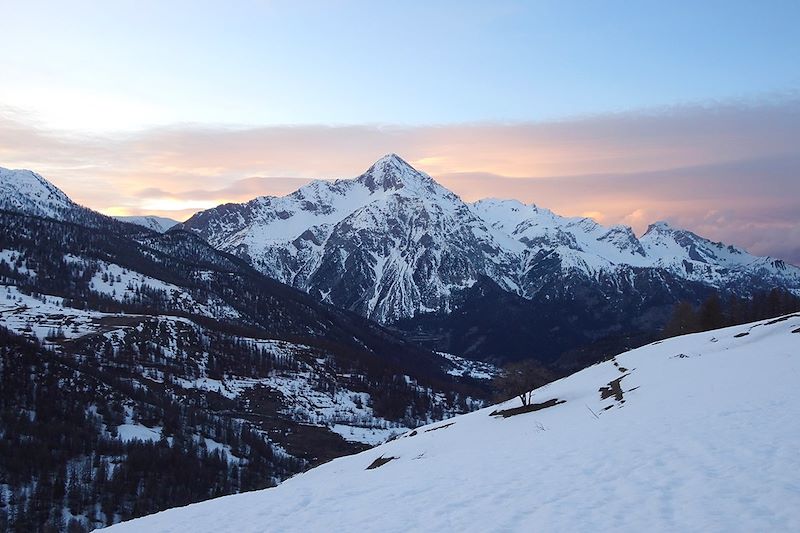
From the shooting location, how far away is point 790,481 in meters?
16.7

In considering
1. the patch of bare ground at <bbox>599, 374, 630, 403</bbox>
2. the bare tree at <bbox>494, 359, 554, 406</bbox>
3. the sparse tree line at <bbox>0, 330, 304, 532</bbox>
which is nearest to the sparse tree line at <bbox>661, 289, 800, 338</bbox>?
the bare tree at <bbox>494, 359, 554, 406</bbox>

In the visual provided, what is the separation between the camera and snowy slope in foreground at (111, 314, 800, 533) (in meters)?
16.1

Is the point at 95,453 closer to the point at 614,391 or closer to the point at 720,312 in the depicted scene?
the point at 614,391

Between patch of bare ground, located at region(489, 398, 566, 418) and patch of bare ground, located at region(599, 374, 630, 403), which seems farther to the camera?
patch of bare ground, located at region(489, 398, 566, 418)

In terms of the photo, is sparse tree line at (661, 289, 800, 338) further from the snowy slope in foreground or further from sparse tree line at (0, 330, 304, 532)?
→ sparse tree line at (0, 330, 304, 532)

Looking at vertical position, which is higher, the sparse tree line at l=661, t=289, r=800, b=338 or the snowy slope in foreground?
the snowy slope in foreground

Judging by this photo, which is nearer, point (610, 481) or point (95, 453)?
point (610, 481)

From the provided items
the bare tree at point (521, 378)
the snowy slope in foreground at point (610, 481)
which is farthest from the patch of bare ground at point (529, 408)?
the snowy slope in foreground at point (610, 481)

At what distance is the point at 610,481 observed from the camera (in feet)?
63.9

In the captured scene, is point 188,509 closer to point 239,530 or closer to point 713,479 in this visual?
point 239,530

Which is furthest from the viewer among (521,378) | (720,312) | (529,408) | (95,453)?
(720,312)

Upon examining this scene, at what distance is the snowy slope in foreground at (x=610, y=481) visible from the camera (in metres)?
16.1

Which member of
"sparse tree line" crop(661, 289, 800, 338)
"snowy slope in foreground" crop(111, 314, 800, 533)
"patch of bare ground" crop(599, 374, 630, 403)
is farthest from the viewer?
"sparse tree line" crop(661, 289, 800, 338)

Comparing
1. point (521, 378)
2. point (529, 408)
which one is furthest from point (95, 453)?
point (529, 408)
